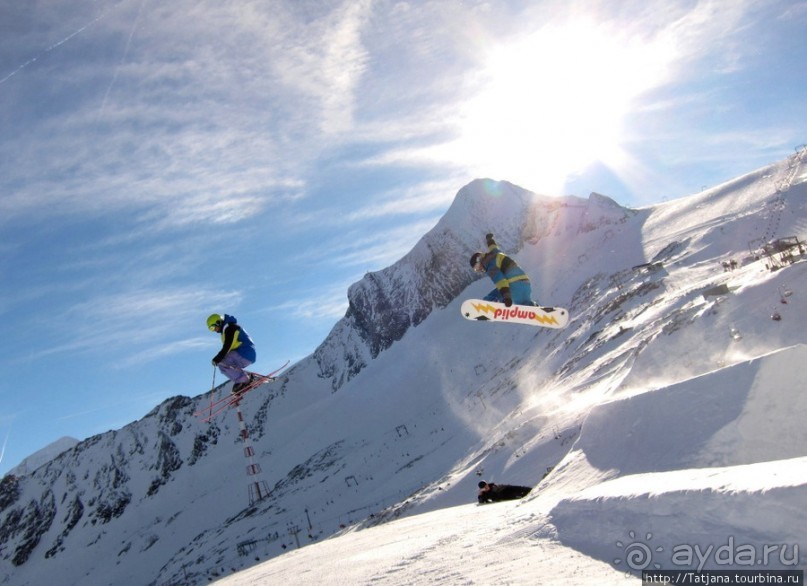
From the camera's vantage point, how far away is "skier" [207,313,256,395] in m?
15.9

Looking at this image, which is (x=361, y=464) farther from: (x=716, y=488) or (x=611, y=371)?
(x=716, y=488)

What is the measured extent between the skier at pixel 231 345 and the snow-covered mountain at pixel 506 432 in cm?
524

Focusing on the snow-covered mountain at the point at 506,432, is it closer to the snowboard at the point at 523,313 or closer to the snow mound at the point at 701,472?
the snow mound at the point at 701,472

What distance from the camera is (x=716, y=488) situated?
284 inches

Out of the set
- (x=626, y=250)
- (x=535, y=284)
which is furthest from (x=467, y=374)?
(x=626, y=250)

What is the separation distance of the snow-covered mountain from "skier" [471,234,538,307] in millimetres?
3484

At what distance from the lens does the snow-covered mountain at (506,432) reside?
29.6 ft

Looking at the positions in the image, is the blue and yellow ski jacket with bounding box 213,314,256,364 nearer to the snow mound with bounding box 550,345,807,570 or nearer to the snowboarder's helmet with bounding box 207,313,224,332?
the snowboarder's helmet with bounding box 207,313,224,332

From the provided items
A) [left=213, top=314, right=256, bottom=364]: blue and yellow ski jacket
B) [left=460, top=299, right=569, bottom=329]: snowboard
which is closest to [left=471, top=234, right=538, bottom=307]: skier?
[left=460, top=299, right=569, bottom=329]: snowboard

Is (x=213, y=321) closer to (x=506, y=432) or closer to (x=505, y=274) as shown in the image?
(x=505, y=274)

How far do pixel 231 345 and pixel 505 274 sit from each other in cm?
735

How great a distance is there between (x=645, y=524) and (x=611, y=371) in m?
21.4

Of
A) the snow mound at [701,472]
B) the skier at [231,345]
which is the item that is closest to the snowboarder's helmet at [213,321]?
the skier at [231,345]

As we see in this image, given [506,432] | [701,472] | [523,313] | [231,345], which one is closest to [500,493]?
[523,313]
